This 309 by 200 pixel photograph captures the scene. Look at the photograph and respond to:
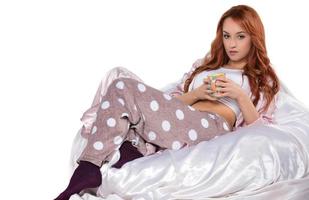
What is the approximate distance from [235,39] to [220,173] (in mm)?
846

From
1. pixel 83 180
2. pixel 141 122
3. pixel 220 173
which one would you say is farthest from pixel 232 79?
pixel 83 180

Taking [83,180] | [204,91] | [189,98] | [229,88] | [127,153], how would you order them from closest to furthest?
[83,180], [127,153], [229,88], [204,91], [189,98]

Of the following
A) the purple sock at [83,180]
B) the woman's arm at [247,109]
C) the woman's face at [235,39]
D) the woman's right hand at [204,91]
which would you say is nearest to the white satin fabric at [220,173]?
the purple sock at [83,180]

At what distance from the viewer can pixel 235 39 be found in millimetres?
3502

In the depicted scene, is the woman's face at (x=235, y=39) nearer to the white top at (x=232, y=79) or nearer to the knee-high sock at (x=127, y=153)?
the white top at (x=232, y=79)

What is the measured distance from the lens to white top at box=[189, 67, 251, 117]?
3480 millimetres

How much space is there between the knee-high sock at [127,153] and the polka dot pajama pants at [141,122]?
1.6 inches

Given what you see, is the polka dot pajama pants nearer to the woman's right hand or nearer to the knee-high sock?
the knee-high sock

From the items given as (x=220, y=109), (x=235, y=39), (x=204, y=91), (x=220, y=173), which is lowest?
(x=220, y=173)

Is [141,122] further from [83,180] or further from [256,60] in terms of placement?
[256,60]

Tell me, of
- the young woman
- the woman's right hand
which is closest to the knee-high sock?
the young woman

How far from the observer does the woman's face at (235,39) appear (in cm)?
349

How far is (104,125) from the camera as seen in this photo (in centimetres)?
302

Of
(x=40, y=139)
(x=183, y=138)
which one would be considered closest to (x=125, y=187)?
(x=183, y=138)
